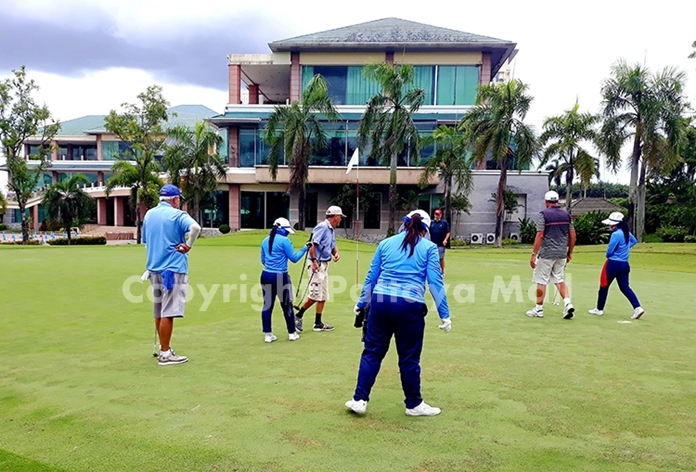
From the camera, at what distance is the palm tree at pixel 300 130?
36.0 m

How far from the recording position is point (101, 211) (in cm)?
5591

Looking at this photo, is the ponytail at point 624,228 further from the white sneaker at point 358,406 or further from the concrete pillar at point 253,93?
the concrete pillar at point 253,93

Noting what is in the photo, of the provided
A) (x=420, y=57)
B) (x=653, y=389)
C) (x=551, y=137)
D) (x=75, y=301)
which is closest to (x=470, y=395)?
(x=653, y=389)

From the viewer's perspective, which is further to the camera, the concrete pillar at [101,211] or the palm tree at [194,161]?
the concrete pillar at [101,211]

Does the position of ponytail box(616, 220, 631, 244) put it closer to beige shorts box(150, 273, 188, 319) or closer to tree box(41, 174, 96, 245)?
beige shorts box(150, 273, 188, 319)

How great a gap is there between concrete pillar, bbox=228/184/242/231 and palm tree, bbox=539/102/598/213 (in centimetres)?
2438

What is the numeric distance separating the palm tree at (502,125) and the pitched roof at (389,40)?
45.5 ft

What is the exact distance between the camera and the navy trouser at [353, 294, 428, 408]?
15.2 ft

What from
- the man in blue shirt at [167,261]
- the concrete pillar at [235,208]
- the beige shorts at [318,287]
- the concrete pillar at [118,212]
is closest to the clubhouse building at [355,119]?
the concrete pillar at [235,208]

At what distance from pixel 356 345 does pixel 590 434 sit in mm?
3539

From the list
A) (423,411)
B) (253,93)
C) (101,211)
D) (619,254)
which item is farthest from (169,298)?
(101,211)

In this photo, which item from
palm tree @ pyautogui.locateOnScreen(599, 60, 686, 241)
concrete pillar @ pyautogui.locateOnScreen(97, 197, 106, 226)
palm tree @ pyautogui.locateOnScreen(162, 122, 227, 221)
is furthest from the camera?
concrete pillar @ pyautogui.locateOnScreen(97, 197, 106, 226)

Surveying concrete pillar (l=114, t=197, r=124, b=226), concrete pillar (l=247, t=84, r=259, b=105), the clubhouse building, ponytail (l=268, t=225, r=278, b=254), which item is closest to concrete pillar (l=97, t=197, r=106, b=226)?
concrete pillar (l=114, t=197, r=124, b=226)

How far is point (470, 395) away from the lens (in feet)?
16.7
